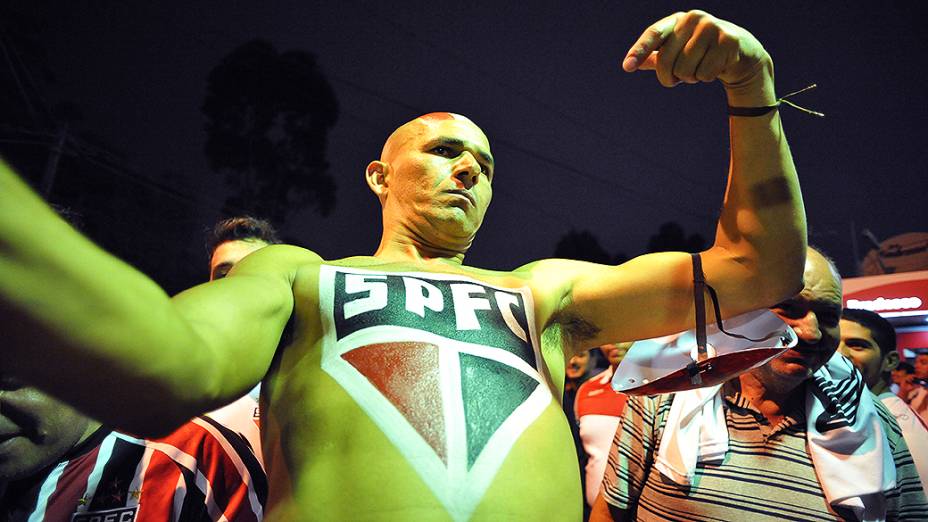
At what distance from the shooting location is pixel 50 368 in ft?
3.22

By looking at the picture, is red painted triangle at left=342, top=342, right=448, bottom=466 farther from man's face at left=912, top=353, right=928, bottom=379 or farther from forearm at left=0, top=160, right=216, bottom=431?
man's face at left=912, top=353, right=928, bottom=379

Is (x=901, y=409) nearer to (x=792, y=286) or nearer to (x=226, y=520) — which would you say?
(x=792, y=286)

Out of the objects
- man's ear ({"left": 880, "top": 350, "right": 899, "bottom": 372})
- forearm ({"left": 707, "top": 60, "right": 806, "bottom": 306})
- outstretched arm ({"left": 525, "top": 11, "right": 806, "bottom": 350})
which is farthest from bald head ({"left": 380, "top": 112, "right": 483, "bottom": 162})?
man's ear ({"left": 880, "top": 350, "right": 899, "bottom": 372})

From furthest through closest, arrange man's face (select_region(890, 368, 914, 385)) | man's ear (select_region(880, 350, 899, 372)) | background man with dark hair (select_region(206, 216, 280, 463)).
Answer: man's face (select_region(890, 368, 914, 385)), man's ear (select_region(880, 350, 899, 372)), background man with dark hair (select_region(206, 216, 280, 463))

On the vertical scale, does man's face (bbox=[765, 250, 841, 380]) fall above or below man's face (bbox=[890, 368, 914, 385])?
below

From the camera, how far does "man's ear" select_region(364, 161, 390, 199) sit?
8.18 ft

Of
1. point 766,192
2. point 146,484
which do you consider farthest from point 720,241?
point 146,484

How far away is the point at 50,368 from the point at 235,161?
58.1 feet

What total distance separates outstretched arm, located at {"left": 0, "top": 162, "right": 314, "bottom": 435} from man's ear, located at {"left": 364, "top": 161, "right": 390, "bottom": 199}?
1.34 metres

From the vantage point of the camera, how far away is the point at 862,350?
13.1ft

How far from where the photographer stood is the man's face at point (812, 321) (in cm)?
234

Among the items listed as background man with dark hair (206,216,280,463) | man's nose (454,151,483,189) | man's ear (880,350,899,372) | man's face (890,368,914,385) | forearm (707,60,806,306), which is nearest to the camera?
forearm (707,60,806,306)

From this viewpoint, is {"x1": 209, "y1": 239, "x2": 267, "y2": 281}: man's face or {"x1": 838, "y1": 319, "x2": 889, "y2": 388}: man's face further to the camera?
{"x1": 838, "y1": 319, "x2": 889, "y2": 388}: man's face

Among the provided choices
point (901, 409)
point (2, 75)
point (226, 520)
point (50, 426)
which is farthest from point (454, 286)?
point (2, 75)
